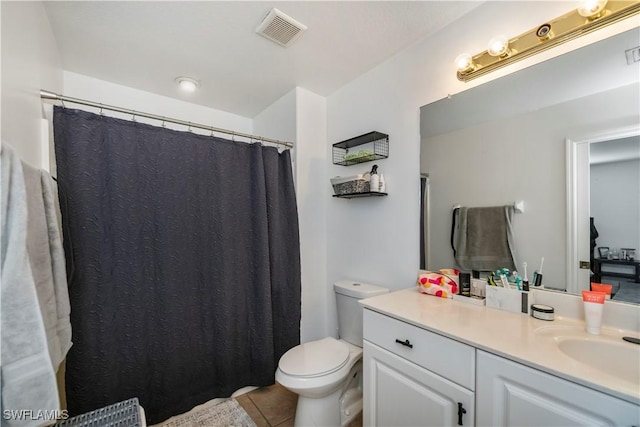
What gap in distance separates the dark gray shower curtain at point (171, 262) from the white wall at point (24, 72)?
0.62ft

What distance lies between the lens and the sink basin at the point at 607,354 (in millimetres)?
837

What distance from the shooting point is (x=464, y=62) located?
53.6 inches

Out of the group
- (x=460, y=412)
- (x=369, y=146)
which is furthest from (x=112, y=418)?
(x=369, y=146)

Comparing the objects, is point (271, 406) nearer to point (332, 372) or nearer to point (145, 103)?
point (332, 372)

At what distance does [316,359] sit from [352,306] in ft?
1.36

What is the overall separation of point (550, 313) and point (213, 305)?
5.96ft

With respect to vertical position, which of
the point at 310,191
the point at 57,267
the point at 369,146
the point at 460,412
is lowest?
the point at 460,412

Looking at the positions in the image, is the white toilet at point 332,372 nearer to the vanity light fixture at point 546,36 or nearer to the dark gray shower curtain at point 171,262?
the dark gray shower curtain at point 171,262

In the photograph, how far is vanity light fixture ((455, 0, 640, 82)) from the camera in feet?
3.24

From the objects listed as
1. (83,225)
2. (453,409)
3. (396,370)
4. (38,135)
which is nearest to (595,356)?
(453,409)

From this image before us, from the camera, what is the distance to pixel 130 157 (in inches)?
61.0

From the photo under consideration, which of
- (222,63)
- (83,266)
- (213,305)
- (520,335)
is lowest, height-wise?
(213,305)

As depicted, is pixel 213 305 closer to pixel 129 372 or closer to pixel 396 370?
pixel 129 372

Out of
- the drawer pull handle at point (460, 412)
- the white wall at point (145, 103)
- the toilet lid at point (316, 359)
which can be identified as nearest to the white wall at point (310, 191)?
the toilet lid at point (316, 359)
